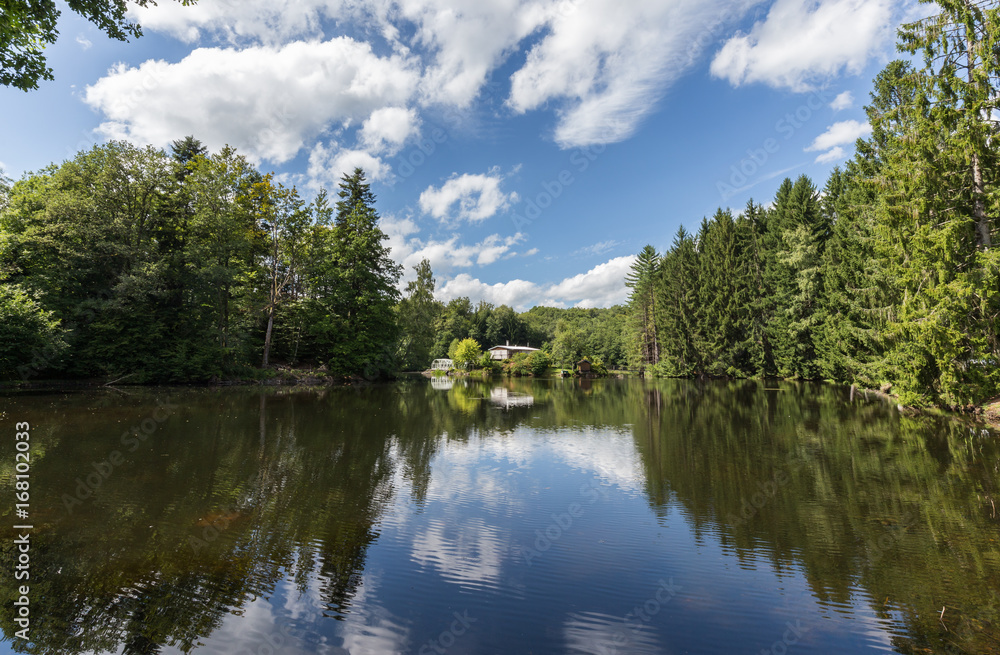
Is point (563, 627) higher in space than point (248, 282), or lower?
lower

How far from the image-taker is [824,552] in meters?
4.95

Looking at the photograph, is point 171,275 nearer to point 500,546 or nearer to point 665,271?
point 500,546

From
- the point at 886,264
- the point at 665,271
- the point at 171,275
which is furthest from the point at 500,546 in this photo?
the point at 665,271

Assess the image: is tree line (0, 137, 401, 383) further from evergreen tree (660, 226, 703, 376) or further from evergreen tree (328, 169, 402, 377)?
evergreen tree (660, 226, 703, 376)

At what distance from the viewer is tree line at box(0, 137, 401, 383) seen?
2030cm

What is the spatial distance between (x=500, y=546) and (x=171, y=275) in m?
26.6

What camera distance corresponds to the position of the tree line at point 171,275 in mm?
20297

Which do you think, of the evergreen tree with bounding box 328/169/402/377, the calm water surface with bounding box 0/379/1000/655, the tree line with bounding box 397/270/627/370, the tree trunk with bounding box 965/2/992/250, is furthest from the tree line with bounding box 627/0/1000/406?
the evergreen tree with bounding box 328/169/402/377

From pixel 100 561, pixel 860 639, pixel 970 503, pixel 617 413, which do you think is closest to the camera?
pixel 860 639

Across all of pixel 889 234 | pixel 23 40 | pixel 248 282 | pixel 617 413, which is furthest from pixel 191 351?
pixel 889 234

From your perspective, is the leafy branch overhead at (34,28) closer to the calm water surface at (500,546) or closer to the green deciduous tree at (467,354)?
the calm water surface at (500,546)

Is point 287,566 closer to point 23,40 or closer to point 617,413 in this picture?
point 23,40

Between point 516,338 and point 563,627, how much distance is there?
94492 millimetres

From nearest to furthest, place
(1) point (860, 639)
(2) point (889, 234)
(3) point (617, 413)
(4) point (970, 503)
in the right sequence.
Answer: (1) point (860, 639)
(4) point (970, 503)
(2) point (889, 234)
(3) point (617, 413)
